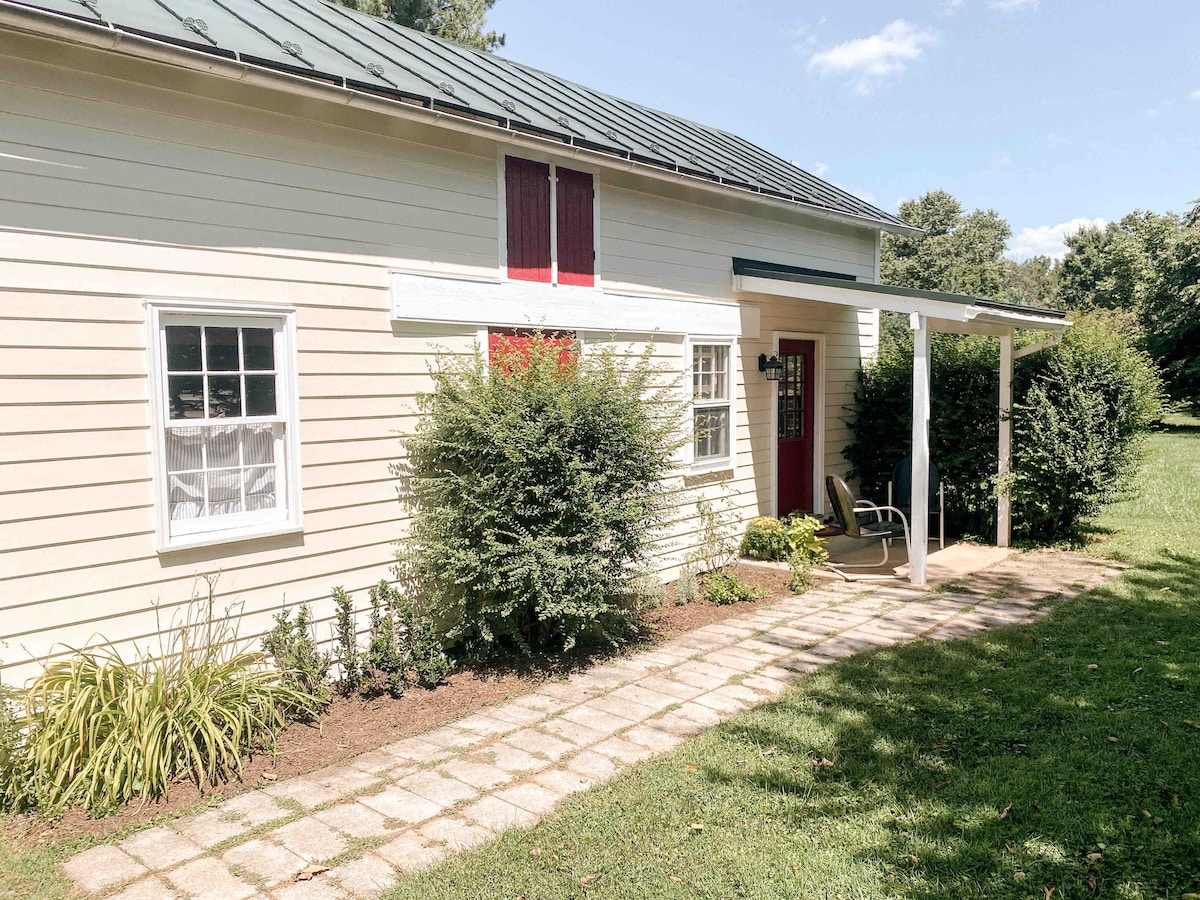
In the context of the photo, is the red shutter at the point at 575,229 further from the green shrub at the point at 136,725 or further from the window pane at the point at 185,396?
the green shrub at the point at 136,725

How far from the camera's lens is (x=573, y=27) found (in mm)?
15789

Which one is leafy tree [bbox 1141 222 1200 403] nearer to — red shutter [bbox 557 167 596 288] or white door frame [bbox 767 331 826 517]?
white door frame [bbox 767 331 826 517]

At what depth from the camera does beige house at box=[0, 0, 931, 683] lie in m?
4.38

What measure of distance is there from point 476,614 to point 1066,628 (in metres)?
4.84

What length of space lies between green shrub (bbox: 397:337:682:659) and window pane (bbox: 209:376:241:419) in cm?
131

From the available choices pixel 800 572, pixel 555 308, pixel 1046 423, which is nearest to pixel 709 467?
pixel 800 572

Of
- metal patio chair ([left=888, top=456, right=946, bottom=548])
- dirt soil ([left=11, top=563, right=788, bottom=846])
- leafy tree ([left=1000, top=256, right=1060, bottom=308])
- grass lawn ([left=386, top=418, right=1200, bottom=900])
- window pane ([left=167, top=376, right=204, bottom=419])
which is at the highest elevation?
leafy tree ([left=1000, top=256, right=1060, bottom=308])

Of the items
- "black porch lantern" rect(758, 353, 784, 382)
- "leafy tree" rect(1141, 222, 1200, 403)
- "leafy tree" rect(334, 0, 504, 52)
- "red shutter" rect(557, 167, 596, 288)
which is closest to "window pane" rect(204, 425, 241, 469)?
"red shutter" rect(557, 167, 596, 288)

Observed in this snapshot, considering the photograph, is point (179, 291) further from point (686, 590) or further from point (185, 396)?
point (686, 590)

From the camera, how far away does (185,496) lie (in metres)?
5.06

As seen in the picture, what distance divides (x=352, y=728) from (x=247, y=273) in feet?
10.1

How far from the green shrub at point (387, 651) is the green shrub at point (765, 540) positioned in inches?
181

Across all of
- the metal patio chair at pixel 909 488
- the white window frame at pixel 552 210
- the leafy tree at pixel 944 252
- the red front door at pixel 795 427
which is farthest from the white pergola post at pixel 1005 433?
the leafy tree at pixel 944 252

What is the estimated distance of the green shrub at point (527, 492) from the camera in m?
5.71
